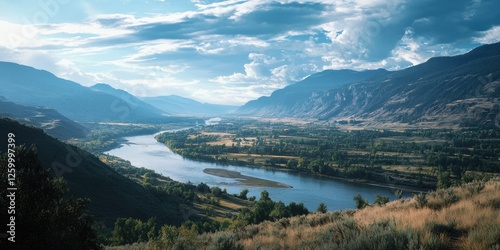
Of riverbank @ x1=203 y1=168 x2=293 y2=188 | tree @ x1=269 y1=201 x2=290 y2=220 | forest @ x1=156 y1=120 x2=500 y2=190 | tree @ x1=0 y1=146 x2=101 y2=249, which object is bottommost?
riverbank @ x1=203 y1=168 x2=293 y2=188

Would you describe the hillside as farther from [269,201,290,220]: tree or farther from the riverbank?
the riverbank

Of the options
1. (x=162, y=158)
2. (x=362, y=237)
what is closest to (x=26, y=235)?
(x=362, y=237)

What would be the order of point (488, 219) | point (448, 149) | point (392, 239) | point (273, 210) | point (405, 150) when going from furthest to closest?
point (405, 150) → point (448, 149) → point (273, 210) → point (488, 219) → point (392, 239)

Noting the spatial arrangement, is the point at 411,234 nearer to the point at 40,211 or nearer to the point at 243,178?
the point at 40,211

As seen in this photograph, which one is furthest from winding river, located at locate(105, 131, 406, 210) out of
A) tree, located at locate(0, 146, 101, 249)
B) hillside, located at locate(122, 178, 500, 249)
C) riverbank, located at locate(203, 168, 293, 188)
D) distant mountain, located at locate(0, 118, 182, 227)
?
tree, located at locate(0, 146, 101, 249)

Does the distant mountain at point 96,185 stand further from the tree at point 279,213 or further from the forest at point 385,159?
the forest at point 385,159

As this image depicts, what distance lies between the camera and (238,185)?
92500 millimetres

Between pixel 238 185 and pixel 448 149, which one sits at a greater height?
pixel 448 149

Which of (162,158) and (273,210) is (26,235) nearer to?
(273,210)

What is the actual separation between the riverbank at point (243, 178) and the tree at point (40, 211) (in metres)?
79.3

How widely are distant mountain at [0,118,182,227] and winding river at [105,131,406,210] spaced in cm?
2606

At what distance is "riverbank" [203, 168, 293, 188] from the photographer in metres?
91.3

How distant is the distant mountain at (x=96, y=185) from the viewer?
55188 mm

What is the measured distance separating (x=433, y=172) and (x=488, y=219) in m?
102
